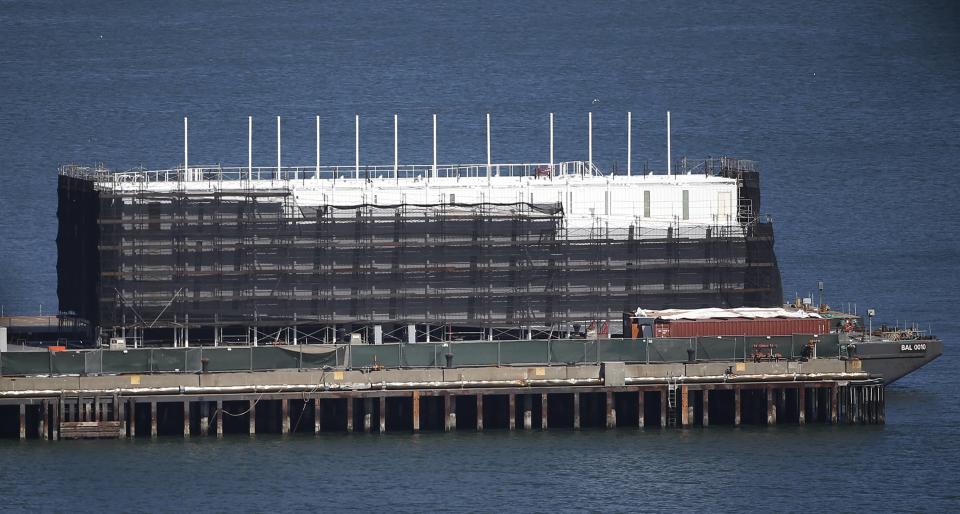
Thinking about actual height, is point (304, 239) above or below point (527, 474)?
above

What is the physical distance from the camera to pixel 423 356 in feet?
398

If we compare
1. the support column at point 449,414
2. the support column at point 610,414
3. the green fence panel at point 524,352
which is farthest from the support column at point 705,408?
the support column at point 449,414

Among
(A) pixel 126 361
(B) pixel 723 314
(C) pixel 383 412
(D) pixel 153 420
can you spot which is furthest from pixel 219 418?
(B) pixel 723 314

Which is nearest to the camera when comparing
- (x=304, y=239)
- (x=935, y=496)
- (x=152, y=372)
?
(x=935, y=496)

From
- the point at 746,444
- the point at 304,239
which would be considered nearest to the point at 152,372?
the point at 304,239

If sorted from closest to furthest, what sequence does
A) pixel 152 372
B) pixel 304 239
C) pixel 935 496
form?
pixel 935 496 < pixel 152 372 < pixel 304 239

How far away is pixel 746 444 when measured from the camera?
11969 cm

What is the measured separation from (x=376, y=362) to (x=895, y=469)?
2451cm

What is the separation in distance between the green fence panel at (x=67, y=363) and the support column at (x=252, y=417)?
784 centimetres

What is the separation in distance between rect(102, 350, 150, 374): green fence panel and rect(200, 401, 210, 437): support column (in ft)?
10.1

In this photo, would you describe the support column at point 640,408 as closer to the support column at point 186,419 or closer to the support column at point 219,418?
the support column at point 219,418

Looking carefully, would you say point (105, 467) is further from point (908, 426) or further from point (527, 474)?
point (908, 426)

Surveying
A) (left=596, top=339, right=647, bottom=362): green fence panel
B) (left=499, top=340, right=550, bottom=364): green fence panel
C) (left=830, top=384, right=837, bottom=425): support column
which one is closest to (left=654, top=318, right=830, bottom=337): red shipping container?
(left=830, top=384, right=837, bottom=425): support column

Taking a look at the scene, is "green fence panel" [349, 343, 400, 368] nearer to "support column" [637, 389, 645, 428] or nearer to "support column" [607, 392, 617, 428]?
"support column" [607, 392, 617, 428]
